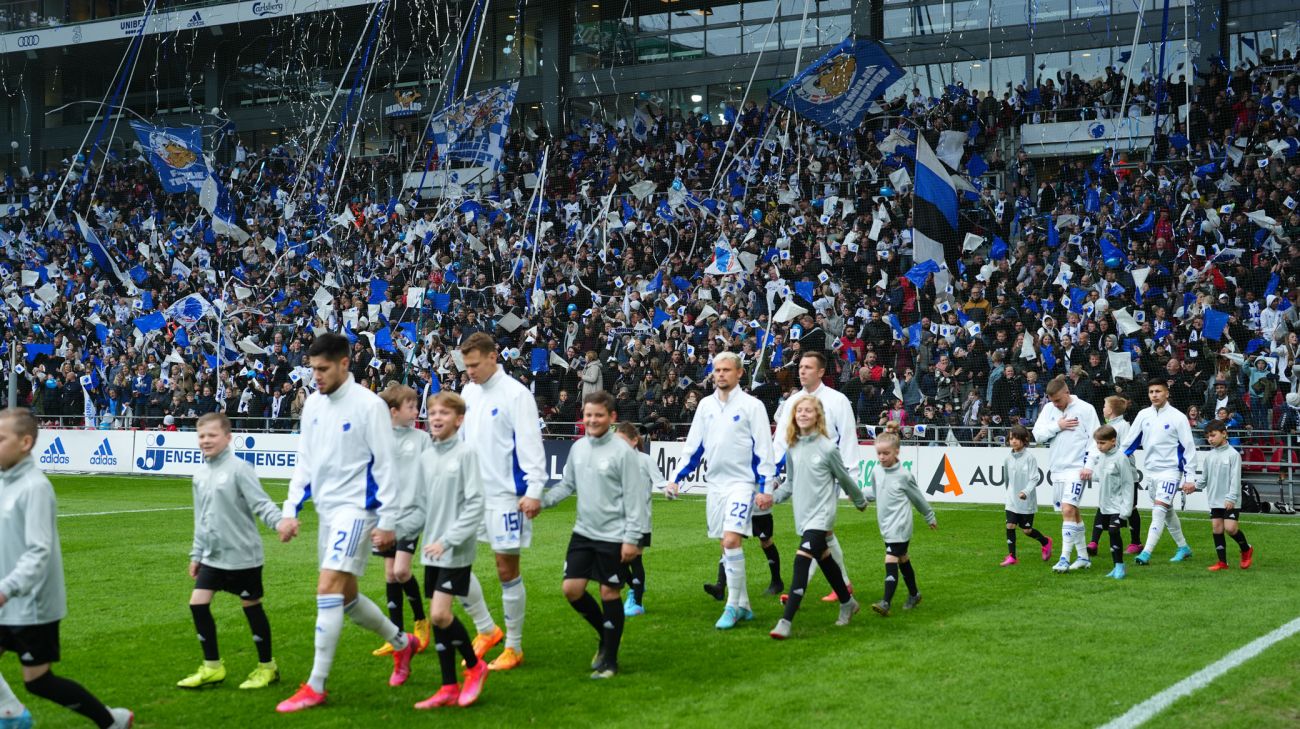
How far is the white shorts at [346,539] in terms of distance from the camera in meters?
7.51

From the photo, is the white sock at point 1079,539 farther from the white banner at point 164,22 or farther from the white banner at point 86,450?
the white banner at point 164,22

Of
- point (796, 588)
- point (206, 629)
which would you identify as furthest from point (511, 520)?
point (796, 588)

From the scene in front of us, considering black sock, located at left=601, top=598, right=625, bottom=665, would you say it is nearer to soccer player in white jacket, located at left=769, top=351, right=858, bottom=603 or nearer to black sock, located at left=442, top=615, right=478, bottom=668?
black sock, located at left=442, top=615, right=478, bottom=668

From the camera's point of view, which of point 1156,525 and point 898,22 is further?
point 898,22

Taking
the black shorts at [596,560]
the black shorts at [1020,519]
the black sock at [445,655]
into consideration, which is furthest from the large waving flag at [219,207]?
the black sock at [445,655]

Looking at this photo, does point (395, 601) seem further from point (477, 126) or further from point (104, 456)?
point (477, 126)

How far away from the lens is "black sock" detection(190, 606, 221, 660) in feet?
26.9

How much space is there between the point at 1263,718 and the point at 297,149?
3807cm

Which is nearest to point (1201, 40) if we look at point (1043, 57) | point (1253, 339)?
point (1043, 57)

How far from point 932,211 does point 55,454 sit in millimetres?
21649

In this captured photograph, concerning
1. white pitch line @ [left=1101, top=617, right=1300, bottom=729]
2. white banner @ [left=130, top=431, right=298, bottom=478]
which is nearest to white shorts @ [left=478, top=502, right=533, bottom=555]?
white pitch line @ [left=1101, top=617, right=1300, bottom=729]

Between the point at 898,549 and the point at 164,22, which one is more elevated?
the point at 164,22

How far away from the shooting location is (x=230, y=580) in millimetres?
8312

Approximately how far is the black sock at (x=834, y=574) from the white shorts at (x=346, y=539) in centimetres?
397
